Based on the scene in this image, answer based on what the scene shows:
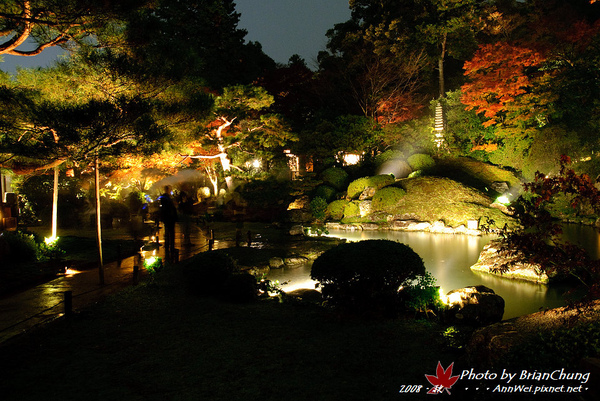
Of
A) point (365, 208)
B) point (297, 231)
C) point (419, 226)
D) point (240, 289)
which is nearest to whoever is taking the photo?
point (240, 289)

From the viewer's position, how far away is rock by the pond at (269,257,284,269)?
9992 millimetres

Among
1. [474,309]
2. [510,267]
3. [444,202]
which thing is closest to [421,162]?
[444,202]

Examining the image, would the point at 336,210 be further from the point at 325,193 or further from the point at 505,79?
the point at 505,79

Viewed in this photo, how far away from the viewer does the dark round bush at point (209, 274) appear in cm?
689

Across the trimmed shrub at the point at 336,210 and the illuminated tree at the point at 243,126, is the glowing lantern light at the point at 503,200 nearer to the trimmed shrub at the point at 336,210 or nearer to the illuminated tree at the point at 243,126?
the trimmed shrub at the point at 336,210

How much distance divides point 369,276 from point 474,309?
1.86 m

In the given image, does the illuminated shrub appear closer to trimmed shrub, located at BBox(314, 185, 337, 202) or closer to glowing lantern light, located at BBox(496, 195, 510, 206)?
trimmed shrub, located at BBox(314, 185, 337, 202)

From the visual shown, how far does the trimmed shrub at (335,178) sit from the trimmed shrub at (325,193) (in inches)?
51.9

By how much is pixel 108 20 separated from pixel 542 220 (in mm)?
8903

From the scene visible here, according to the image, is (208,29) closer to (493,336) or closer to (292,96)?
(292,96)

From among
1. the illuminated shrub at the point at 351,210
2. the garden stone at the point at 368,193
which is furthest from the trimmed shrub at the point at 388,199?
the illuminated shrub at the point at 351,210

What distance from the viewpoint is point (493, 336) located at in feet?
12.1

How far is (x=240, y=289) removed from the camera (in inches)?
260

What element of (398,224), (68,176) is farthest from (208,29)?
(398,224)
